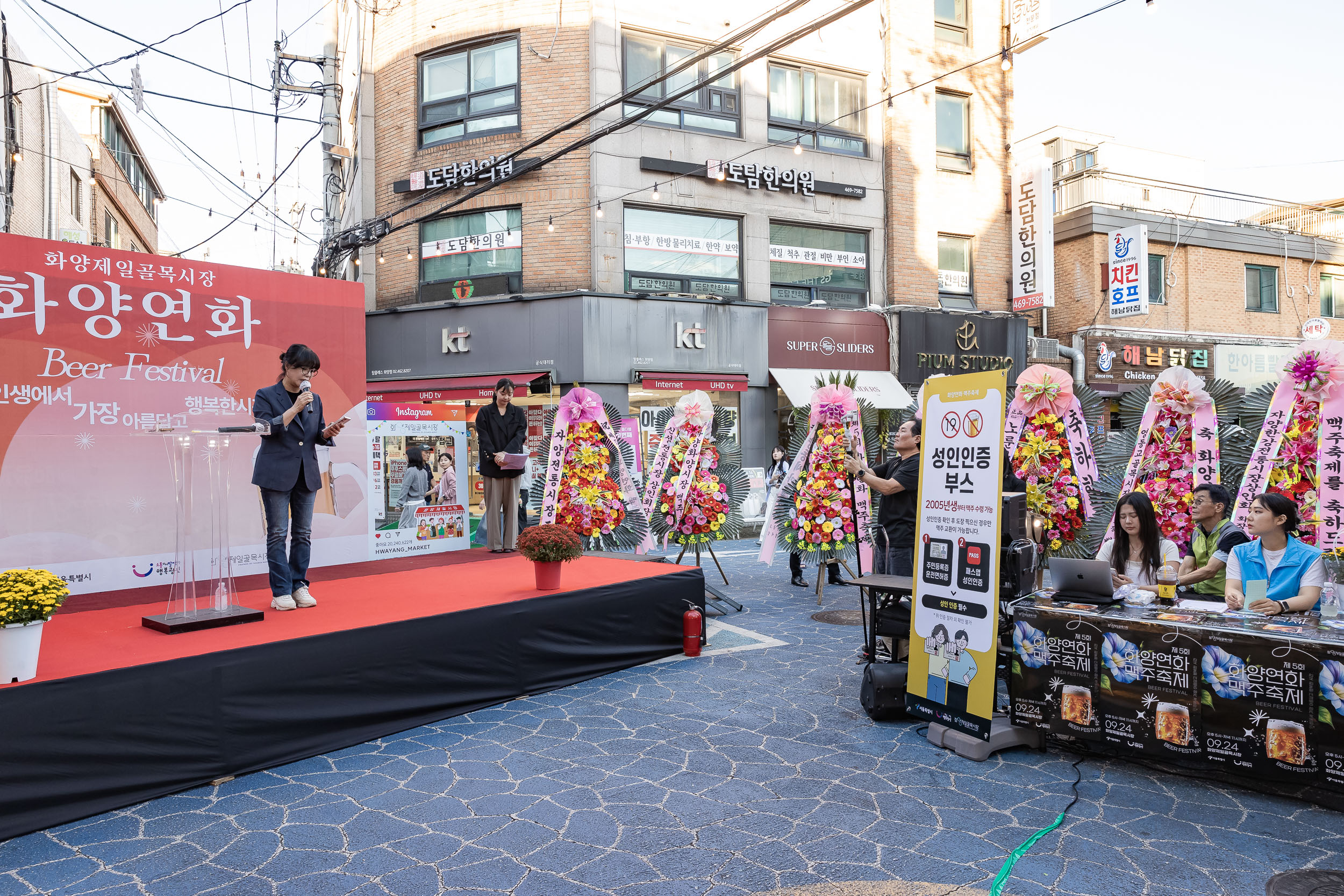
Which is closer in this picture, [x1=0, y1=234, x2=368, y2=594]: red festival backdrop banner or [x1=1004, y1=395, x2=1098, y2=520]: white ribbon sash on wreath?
[x1=0, y1=234, x2=368, y2=594]: red festival backdrop banner

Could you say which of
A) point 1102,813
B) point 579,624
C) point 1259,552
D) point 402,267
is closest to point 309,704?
point 579,624

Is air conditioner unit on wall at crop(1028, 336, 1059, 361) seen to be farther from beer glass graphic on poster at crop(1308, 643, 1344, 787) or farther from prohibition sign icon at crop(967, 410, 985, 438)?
beer glass graphic on poster at crop(1308, 643, 1344, 787)

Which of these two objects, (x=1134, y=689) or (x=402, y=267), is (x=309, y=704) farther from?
(x=402, y=267)

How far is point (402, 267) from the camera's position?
15273mm

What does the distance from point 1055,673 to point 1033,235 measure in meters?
15.6

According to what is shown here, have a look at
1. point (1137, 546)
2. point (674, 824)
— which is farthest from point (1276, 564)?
point (674, 824)

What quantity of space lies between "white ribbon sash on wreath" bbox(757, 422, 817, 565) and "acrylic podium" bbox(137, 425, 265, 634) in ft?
16.8

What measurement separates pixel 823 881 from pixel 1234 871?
4.90 feet

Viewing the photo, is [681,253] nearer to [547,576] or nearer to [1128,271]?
[1128,271]

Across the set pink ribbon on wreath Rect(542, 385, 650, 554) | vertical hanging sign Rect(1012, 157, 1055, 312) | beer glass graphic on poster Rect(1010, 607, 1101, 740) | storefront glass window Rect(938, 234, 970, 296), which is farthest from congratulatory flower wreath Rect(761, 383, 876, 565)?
vertical hanging sign Rect(1012, 157, 1055, 312)

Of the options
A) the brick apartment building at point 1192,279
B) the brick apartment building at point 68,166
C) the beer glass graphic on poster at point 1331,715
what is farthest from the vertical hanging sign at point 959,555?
the brick apartment building at point 1192,279

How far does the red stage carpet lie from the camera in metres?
3.92

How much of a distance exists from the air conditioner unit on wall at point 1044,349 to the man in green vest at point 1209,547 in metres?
13.7

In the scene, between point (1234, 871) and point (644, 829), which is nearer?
point (1234, 871)
